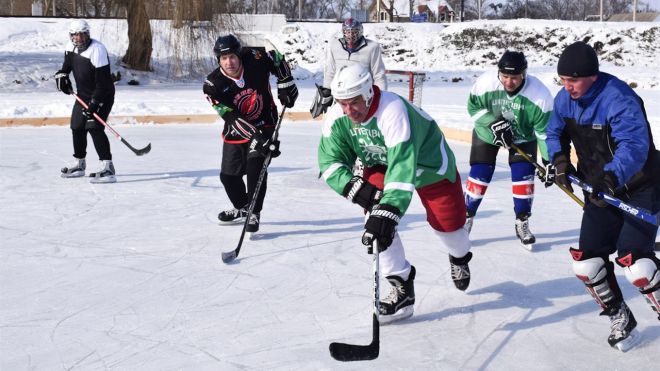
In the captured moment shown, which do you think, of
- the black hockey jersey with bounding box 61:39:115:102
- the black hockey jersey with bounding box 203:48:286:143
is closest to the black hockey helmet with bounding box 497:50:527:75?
the black hockey jersey with bounding box 203:48:286:143

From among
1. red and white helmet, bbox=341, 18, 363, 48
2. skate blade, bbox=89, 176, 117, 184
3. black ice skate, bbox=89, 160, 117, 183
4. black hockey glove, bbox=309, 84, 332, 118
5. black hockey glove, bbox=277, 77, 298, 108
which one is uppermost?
red and white helmet, bbox=341, 18, 363, 48

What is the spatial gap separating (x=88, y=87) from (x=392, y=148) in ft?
13.8

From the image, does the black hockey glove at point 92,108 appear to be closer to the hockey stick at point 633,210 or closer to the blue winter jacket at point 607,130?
the blue winter jacket at point 607,130

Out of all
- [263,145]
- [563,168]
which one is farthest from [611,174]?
[263,145]

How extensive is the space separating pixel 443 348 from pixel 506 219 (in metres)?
2.38

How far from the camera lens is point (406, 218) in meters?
5.20

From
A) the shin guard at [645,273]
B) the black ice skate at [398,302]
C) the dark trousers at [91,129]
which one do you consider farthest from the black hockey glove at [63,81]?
the shin guard at [645,273]

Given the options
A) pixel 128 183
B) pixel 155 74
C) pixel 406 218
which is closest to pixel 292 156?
pixel 128 183

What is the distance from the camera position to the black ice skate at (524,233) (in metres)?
4.40

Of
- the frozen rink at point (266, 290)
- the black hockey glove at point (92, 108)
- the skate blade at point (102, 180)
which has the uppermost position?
the black hockey glove at point (92, 108)

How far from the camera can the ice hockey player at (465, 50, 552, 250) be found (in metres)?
4.14

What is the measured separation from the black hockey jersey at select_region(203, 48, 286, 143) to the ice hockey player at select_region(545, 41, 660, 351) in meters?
2.14

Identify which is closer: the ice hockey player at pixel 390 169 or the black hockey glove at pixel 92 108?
the ice hockey player at pixel 390 169

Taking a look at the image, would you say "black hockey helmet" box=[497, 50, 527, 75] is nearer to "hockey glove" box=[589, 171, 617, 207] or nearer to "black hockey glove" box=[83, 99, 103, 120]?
"hockey glove" box=[589, 171, 617, 207]
